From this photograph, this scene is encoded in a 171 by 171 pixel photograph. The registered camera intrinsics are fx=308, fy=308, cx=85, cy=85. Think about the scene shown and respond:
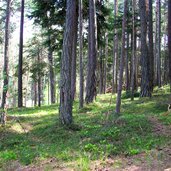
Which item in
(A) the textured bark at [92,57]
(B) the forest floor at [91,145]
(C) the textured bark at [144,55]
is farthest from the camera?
(C) the textured bark at [144,55]

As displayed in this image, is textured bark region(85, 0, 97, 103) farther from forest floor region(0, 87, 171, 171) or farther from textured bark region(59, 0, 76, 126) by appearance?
textured bark region(59, 0, 76, 126)

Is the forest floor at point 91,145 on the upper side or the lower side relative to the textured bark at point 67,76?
lower

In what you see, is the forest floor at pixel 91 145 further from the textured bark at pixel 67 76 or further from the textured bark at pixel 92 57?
the textured bark at pixel 92 57

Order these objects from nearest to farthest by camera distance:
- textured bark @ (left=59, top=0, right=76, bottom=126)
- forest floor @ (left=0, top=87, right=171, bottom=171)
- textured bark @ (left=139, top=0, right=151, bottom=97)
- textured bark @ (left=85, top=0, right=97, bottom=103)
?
forest floor @ (left=0, top=87, right=171, bottom=171), textured bark @ (left=59, top=0, right=76, bottom=126), textured bark @ (left=85, top=0, right=97, bottom=103), textured bark @ (left=139, top=0, right=151, bottom=97)

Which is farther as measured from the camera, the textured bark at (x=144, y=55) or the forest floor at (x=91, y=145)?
the textured bark at (x=144, y=55)

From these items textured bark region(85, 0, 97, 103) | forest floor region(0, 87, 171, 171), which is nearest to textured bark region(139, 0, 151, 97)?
textured bark region(85, 0, 97, 103)

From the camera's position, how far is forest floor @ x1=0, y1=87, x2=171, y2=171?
24.8ft

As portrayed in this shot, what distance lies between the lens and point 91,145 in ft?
28.6

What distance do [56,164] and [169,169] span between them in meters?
2.76

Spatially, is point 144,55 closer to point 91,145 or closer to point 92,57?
point 92,57

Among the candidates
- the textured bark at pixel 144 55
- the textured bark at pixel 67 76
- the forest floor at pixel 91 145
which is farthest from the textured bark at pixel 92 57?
the textured bark at pixel 67 76

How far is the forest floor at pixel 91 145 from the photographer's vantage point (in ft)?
24.8

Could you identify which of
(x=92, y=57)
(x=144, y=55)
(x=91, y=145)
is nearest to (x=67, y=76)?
(x=91, y=145)

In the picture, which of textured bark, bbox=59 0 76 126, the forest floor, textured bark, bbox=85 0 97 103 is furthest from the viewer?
textured bark, bbox=85 0 97 103
